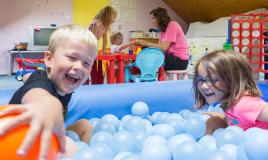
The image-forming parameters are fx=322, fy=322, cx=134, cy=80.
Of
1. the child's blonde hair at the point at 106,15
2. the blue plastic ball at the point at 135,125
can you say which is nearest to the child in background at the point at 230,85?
the blue plastic ball at the point at 135,125

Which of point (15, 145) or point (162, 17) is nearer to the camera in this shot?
point (15, 145)

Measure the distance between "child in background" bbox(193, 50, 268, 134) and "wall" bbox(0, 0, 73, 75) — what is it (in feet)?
15.7

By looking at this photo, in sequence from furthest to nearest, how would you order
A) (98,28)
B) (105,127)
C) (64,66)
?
(98,28) → (105,127) → (64,66)

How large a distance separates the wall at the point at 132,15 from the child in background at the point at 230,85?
4.79m

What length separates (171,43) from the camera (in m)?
2.71

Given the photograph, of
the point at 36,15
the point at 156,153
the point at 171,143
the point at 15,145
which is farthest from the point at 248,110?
the point at 36,15

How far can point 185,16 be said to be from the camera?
20.8 feet

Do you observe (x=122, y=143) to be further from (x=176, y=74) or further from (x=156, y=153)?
(x=176, y=74)

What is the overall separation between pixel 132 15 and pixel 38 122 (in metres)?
5.71

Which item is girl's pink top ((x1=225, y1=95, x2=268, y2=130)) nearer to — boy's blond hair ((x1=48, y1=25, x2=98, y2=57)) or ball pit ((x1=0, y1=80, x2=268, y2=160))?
ball pit ((x1=0, y1=80, x2=268, y2=160))

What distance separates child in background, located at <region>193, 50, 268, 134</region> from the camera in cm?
111

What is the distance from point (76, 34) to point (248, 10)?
4.69 metres

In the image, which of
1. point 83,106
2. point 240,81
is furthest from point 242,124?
point 83,106

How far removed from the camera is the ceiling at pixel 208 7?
16.4 feet
